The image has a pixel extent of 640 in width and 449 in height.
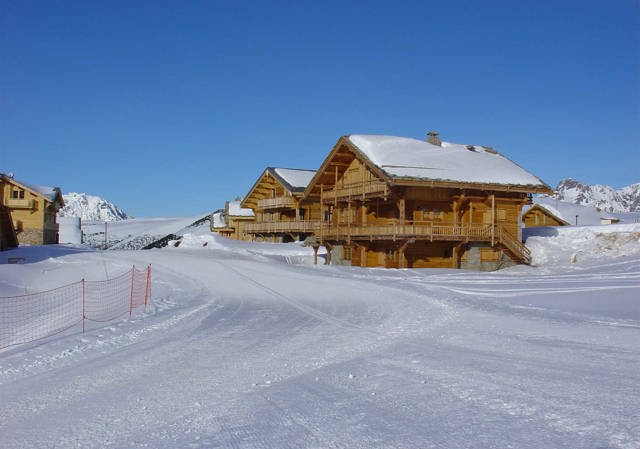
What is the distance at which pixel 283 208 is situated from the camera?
2557 inches

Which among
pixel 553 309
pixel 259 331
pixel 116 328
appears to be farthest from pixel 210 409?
pixel 553 309

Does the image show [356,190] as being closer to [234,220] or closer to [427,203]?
[427,203]

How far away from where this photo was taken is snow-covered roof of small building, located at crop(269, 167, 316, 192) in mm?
62606

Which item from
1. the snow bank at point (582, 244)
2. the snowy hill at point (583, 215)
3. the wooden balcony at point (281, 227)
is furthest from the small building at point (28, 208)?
the snowy hill at point (583, 215)

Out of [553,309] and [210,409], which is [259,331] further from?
[553,309]

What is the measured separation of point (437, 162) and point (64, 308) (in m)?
25.0

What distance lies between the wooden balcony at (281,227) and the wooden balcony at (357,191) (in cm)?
1199

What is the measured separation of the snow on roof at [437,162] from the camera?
37500 mm

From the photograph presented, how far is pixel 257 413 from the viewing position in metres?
7.57

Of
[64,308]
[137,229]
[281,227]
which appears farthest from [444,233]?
[137,229]

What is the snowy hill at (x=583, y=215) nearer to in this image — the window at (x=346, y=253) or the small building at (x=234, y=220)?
the small building at (x=234, y=220)

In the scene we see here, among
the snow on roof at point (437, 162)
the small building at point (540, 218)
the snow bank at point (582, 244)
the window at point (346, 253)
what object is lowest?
the window at point (346, 253)

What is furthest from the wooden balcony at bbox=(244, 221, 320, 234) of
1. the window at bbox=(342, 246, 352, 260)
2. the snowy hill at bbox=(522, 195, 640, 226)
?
the snowy hill at bbox=(522, 195, 640, 226)

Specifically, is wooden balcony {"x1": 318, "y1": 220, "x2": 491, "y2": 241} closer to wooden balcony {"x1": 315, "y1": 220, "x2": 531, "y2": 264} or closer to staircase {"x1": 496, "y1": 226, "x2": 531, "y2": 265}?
wooden balcony {"x1": 315, "y1": 220, "x2": 531, "y2": 264}
